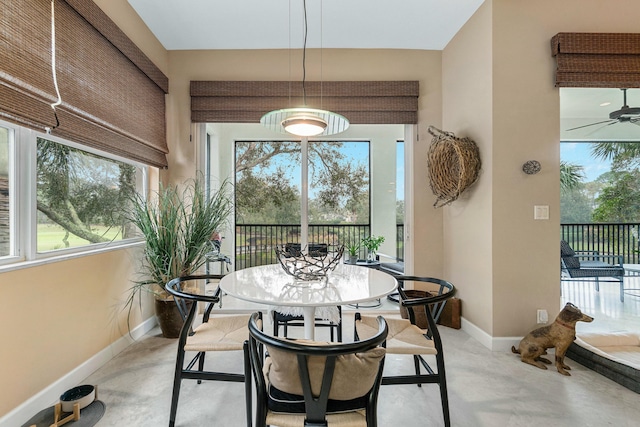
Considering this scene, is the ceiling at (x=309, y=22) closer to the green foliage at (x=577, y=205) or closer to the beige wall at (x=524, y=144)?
the beige wall at (x=524, y=144)

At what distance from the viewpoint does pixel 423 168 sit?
3.22 meters

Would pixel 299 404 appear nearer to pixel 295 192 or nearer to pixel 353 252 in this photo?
pixel 295 192

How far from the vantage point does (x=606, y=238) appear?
15.5 feet

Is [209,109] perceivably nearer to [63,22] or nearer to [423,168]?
[63,22]

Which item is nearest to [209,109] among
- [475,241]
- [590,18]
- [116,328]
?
[116,328]

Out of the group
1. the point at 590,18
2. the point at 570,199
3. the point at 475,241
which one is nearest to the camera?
the point at 590,18

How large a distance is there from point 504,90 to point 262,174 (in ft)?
8.59

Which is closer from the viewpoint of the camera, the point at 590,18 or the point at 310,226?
the point at 590,18

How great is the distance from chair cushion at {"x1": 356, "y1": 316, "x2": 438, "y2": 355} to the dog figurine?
1.09 m

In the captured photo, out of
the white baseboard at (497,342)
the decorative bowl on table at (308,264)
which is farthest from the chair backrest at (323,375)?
the white baseboard at (497,342)

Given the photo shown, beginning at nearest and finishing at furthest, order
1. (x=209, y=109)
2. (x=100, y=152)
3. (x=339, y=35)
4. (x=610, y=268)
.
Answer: (x=100, y=152) → (x=339, y=35) → (x=209, y=109) → (x=610, y=268)

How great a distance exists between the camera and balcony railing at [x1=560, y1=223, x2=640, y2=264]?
15.2 feet

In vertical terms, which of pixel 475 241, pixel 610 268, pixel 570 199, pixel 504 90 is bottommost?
pixel 610 268

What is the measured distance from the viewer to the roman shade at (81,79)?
4.83 ft
